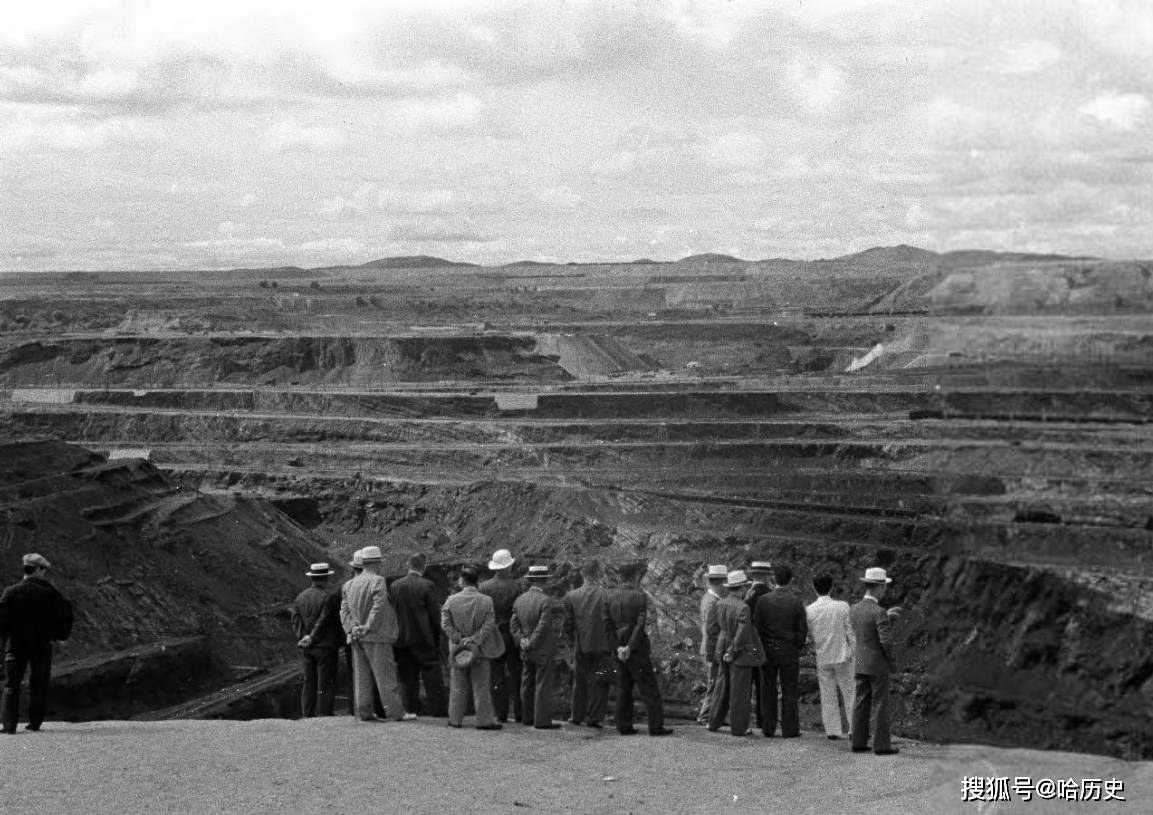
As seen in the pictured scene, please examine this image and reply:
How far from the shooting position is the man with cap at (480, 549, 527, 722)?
550 inches

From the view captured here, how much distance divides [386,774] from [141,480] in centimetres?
2028

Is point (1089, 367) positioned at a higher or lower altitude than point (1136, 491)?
higher

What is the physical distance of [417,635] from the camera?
13859 mm

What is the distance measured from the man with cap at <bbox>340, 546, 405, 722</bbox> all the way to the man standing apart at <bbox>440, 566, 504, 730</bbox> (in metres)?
0.49

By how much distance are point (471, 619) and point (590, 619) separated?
977 mm

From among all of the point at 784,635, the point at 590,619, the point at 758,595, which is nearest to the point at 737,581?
the point at 784,635

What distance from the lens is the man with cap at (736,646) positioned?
13047mm

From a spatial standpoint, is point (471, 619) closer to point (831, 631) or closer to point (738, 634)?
point (738, 634)

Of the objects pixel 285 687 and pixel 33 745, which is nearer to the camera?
pixel 33 745

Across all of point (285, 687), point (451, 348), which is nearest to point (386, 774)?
point (285, 687)

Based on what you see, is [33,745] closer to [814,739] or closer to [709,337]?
[814,739]

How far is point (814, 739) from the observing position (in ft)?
44.1

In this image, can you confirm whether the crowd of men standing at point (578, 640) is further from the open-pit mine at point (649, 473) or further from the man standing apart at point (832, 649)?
the open-pit mine at point (649, 473)

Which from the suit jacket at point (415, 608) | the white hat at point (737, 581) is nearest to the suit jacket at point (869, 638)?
the white hat at point (737, 581)
